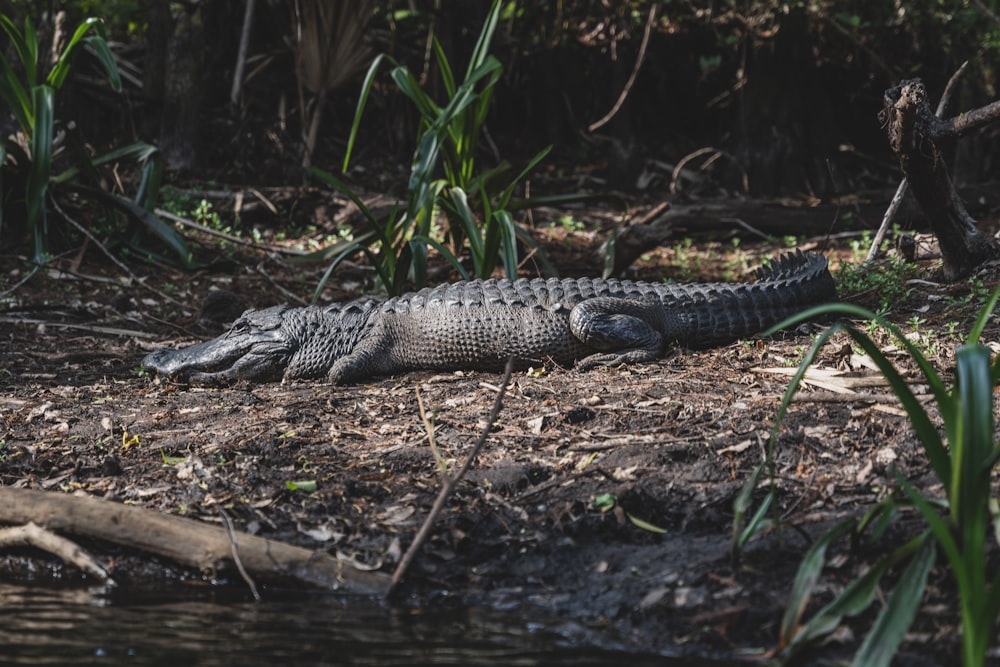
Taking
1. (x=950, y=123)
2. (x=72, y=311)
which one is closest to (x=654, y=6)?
(x=950, y=123)

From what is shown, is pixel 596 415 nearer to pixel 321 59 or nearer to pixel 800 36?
A: pixel 321 59

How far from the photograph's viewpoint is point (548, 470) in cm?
378

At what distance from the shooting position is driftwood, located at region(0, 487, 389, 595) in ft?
10.3

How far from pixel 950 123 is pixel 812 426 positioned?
223 cm

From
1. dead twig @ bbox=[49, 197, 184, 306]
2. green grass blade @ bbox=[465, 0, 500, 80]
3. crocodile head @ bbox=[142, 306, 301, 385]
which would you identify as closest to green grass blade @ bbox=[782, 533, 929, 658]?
crocodile head @ bbox=[142, 306, 301, 385]

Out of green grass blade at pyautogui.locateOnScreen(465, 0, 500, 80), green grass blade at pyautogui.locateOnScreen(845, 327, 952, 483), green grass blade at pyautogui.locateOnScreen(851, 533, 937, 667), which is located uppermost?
green grass blade at pyautogui.locateOnScreen(465, 0, 500, 80)

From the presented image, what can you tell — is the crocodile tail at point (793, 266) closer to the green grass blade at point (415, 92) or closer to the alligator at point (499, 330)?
the alligator at point (499, 330)

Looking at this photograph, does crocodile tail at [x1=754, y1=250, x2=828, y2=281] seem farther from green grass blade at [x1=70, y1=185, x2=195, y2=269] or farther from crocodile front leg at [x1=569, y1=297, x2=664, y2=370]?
green grass blade at [x1=70, y1=185, x2=195, y2=269]

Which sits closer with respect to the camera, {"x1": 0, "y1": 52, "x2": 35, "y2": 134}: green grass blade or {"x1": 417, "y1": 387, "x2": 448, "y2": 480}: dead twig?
{"x1": 417, "y1": 387, "x2": 448, "y2": 480}: dead twig

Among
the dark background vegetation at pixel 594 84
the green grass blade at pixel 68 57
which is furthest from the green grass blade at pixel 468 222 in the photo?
the dark background vegetation at pixel 594 84

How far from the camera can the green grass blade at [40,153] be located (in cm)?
677

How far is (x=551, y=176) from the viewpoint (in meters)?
10.5

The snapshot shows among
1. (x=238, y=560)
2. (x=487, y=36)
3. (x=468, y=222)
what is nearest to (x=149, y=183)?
(x=468, y=222)

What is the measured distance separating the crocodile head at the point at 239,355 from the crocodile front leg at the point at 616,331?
5.19 feet
